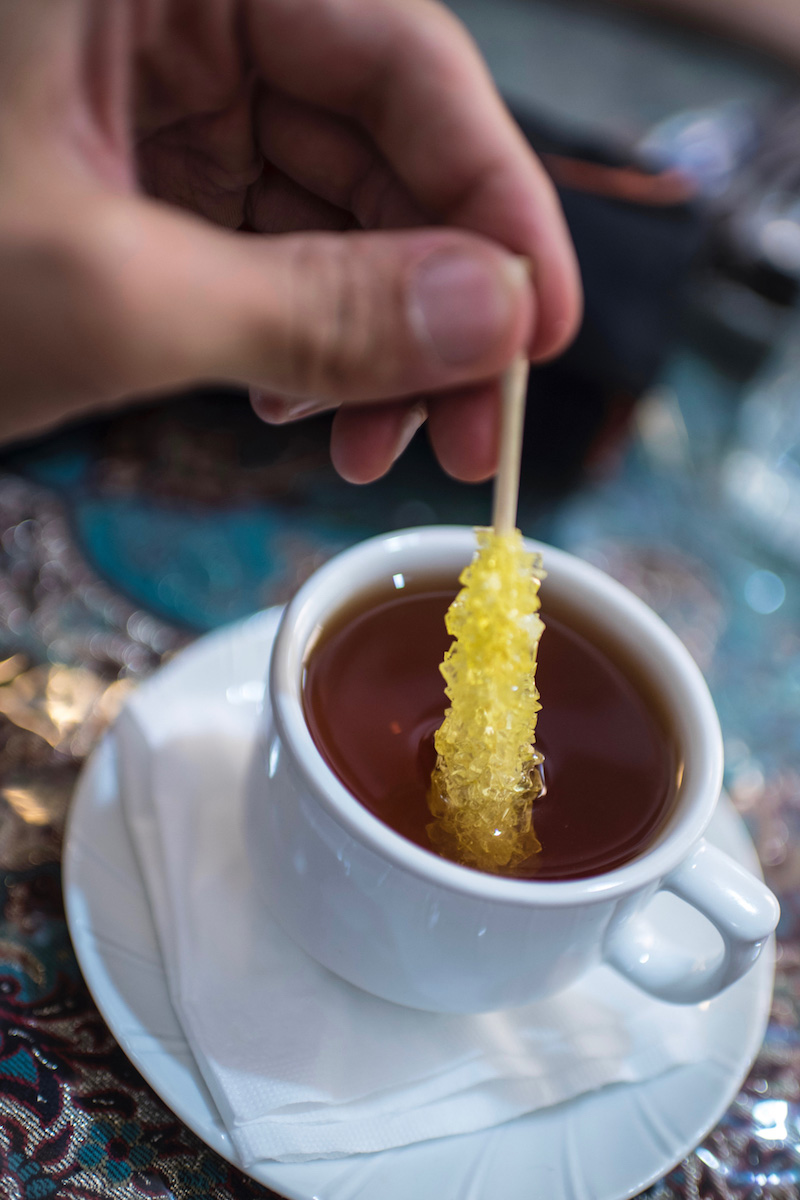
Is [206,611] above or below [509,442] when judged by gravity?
below

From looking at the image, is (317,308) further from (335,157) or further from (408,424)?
(335,157)

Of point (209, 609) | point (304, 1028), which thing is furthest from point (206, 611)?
point (304, 1028)

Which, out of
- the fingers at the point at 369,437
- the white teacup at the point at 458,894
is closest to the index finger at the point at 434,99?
the fingers at the point at 369,437

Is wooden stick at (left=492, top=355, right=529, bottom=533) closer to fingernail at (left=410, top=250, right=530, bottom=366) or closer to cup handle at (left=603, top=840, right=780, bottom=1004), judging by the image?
fingernail at (left=410, top=250, right=530, bottom=366)

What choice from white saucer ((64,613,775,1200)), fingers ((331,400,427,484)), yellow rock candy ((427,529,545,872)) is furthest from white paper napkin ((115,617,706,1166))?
fingers ((331,400,427,484))

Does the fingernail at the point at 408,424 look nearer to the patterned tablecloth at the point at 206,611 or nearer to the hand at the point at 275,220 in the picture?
the hand at the point at 275,220
